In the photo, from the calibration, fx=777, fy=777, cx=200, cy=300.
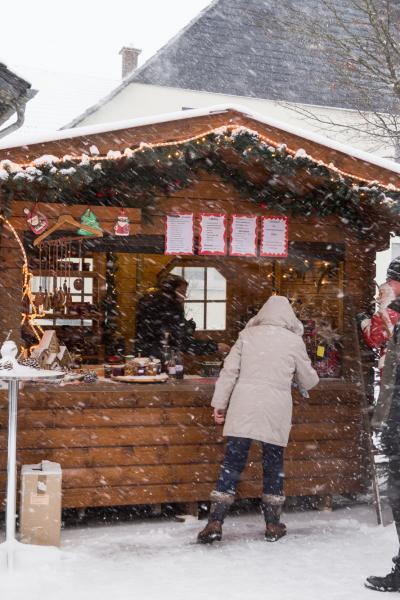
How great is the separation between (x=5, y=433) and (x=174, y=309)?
3.52 metres

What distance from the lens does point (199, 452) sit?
6477 mm

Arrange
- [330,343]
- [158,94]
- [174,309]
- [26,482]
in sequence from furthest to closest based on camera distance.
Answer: [158,94] → [174,309] → [330,343] → [26,482]

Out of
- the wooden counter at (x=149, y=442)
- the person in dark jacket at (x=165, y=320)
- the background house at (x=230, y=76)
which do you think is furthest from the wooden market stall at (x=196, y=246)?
the background house at (x=230, y=76)

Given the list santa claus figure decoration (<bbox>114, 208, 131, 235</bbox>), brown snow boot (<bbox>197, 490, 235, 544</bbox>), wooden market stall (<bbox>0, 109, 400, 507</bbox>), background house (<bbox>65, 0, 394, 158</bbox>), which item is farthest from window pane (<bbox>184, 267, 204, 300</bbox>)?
background house (<bbox>65, 0, 394, 158</bbox>)

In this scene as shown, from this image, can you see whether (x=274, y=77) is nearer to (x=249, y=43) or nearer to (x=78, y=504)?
(x=249, y=43)

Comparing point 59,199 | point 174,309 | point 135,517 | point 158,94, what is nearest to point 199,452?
point 135,517

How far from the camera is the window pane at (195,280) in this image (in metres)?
10.9

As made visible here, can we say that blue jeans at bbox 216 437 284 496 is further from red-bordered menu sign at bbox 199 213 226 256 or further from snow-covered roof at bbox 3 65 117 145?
snow-covered roof at bbox 3 65 117 145

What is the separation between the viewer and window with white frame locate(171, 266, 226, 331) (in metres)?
10.9

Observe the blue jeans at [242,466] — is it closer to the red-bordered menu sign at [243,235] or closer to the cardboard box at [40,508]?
the cardboard box at [40,508]

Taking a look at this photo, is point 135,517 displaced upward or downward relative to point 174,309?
downward

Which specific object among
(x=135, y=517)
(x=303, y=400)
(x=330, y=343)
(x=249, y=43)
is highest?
(x=249, y=43)

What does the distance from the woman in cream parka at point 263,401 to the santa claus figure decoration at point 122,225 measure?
1.28m

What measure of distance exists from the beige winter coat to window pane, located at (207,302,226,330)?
15.9ft
